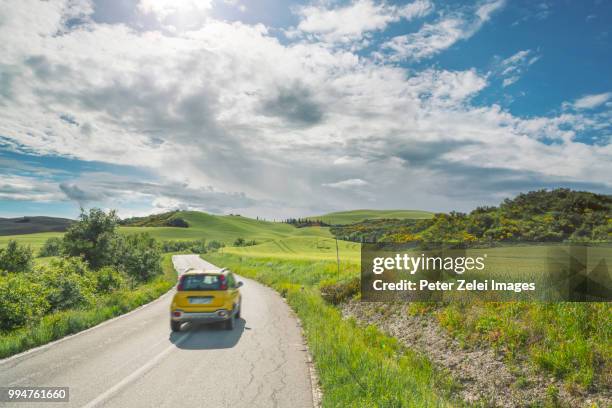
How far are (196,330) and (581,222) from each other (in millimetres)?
16470

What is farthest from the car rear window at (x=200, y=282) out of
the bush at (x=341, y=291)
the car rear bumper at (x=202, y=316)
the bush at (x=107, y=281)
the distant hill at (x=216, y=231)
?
the distant hill at (x=216, y=231)

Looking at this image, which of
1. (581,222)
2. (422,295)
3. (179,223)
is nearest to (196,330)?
(422,295)

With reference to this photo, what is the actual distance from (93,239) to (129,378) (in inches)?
1121

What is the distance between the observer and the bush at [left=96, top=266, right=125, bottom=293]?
24.2m

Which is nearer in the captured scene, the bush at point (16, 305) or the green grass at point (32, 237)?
the bush at point (16, 305)

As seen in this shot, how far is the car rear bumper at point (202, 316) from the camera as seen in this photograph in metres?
12.3

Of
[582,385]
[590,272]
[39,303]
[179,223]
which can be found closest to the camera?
[582,385]

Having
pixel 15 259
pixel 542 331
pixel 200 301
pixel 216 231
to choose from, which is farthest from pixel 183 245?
pixel 542 331

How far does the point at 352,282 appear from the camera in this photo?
1883cm

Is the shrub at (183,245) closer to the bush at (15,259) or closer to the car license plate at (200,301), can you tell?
the bush at (15,259)

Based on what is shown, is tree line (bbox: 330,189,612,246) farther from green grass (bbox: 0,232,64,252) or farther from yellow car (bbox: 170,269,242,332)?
green grass (bbox: 0,232,64,252)

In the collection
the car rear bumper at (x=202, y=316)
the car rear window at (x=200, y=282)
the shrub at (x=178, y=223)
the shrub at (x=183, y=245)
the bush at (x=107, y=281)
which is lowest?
the shrub at (x=183, y=245)

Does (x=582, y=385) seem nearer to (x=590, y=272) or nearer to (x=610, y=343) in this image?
(x=610, y=343)

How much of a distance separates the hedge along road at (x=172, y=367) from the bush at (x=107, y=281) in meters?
12.4
